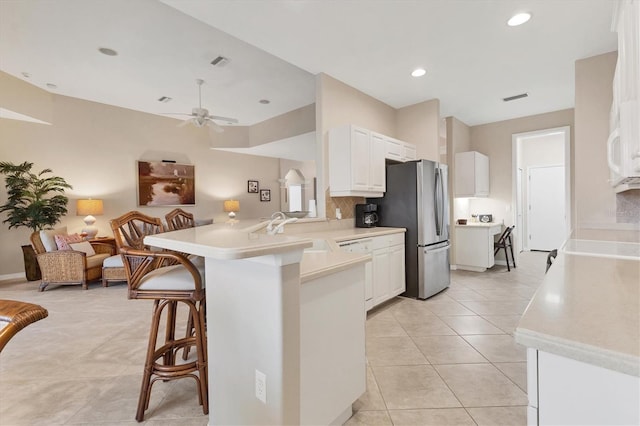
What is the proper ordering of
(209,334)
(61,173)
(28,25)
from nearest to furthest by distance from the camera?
(209,334), (28,25), (61,173)

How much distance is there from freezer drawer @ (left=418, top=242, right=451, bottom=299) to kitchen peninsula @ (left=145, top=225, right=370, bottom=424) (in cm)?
227

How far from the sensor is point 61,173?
542 centimetres

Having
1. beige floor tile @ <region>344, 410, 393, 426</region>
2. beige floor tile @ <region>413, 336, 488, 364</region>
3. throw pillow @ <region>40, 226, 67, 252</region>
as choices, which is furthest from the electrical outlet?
throw pillow @ <region>40, 226, 67, 252</region>

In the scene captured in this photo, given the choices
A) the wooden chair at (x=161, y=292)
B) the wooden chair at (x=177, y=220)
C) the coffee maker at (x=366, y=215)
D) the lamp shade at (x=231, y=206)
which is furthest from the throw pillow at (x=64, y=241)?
the coffee maker at (x=366, y=215)

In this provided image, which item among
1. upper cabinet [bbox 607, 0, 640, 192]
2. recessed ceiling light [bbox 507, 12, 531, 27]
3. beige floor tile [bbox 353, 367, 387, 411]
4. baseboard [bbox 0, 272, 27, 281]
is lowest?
beige floor tile [bbox 353, 367, 387, 411]

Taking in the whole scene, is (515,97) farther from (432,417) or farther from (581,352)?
(581,352)

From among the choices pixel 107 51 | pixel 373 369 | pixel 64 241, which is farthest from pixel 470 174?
pixel 64 241

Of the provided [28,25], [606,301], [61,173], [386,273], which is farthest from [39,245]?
[606,301]

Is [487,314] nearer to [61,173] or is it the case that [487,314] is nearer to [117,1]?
[117,1]

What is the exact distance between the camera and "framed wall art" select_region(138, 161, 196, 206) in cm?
625

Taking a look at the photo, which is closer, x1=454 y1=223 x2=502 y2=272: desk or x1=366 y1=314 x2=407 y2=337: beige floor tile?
x1=366 y1=314 x2=407 y2=337: beige floor tile

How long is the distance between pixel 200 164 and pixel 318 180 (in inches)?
182

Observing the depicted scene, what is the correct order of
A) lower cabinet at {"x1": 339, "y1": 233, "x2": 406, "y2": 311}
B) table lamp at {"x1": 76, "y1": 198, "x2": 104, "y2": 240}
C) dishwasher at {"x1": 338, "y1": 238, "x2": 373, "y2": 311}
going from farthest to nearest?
1. table lamp at {"x1": 76, "y1": 198, "x2": 104, "y2": 240}
2. lower cabinet at {"x1": 339, "y1": 233, "x2": 406, "y2": 311}
3. dishwasher at {"x1": 338, "y1": 238, "x2": 373, "y2": 311}

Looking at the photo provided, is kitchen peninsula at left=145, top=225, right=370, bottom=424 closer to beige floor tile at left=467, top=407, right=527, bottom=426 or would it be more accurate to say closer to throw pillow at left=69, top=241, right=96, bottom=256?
beige floor tile at left=467, top=407, right=527, bottom=426
